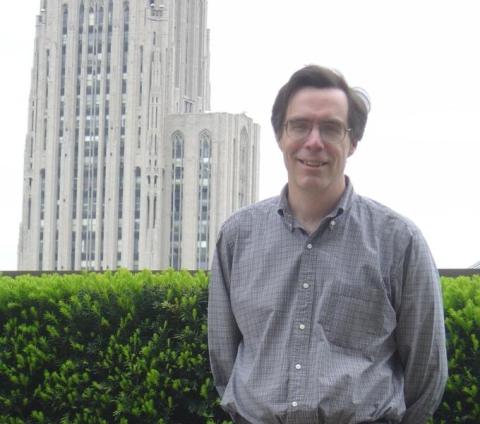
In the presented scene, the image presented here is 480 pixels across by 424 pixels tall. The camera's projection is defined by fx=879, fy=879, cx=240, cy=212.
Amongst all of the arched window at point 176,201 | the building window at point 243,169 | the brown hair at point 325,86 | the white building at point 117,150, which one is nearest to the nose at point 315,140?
the brown hair at point 325,86

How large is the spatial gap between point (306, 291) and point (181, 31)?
83763 mm

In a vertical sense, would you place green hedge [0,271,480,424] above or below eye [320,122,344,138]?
below

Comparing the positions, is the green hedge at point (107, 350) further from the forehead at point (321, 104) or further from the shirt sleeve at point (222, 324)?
the forehead at point (321, 104)

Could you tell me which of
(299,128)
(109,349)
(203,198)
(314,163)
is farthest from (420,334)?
(203,198)

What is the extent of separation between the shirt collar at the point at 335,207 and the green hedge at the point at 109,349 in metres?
1.84

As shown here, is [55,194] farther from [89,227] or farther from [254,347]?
[254,347]

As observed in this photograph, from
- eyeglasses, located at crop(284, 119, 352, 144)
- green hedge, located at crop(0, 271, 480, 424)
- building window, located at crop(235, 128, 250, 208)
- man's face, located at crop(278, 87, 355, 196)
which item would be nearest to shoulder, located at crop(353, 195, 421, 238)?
man's face, located at crop(278, 87, 355, 196)

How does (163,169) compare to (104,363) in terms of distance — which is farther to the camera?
(163,169)

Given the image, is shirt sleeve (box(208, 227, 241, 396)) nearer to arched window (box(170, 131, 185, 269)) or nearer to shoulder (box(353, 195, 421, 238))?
shoulder (box(353, 195, 421, 238))

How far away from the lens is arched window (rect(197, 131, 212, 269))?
79.2 metres

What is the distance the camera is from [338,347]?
3.11 metres

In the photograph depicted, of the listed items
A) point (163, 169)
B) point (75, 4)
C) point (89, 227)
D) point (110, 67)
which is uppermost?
point (75, 4)

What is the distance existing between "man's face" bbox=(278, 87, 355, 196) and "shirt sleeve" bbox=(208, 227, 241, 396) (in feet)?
1.60

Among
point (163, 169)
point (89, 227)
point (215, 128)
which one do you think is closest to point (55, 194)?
point (89, 227)
